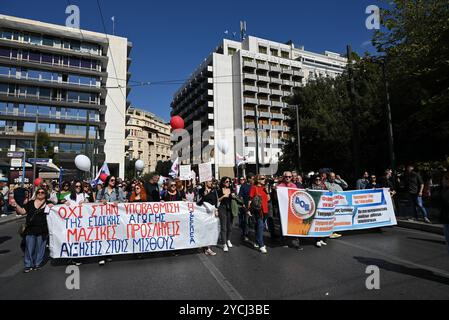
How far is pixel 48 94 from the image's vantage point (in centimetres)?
4706

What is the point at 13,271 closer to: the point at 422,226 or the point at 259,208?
the point at 259,208

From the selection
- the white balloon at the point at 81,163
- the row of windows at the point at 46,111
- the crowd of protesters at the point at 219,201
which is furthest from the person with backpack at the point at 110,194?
the row of windows at the point at 46,111

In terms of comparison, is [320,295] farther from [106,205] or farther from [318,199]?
[106,205]

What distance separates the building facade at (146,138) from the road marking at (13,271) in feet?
269

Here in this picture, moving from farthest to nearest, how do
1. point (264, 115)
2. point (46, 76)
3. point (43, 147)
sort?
point (264, 115)
point (46, 76)
point (43, 147)

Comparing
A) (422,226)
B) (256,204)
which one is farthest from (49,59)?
(422,226)

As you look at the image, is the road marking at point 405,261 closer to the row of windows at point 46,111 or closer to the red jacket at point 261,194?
the red jacket at point 261,194

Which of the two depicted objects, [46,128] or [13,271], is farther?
[46,128]

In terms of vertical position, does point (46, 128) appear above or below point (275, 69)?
below

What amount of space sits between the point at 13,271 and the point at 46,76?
5018 cm

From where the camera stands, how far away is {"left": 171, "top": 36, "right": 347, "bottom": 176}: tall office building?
179 feet

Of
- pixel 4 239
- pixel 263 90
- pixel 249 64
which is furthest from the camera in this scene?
pixel 263 90

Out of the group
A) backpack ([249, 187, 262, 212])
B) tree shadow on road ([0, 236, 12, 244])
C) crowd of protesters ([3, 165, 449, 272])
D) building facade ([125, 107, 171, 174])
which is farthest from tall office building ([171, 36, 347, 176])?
backpack ([249, 187, 262, 212])

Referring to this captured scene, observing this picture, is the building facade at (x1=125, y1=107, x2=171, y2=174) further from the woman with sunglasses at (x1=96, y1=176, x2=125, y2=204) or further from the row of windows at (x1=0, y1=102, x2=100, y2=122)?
the woman with sunglasses at (x1=96, y1=176, x2=125, y2=204)
